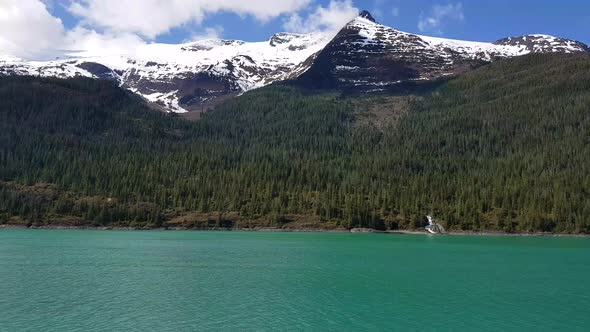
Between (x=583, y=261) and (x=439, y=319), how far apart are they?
64313 millimetres

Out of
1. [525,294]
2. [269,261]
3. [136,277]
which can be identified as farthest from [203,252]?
[525,294]

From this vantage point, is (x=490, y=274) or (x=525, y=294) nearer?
(x=525, y=294)

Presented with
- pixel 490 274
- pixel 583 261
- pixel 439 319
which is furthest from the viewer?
pixel 583 261

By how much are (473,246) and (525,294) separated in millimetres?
75752

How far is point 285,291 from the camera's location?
223ft

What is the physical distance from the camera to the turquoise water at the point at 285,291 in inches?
2055

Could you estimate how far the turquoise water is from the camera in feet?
171

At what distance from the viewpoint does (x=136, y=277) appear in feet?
250

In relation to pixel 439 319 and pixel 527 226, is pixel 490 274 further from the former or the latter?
pixel 527 226

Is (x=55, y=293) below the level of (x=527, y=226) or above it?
below

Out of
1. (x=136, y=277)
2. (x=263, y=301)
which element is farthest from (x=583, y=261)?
(x=136, y=277)

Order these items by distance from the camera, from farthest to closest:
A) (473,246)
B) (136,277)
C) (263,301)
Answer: (473,246), (136,277), (263,301)

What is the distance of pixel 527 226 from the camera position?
198750mm

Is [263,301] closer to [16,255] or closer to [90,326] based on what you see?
[90,326]
